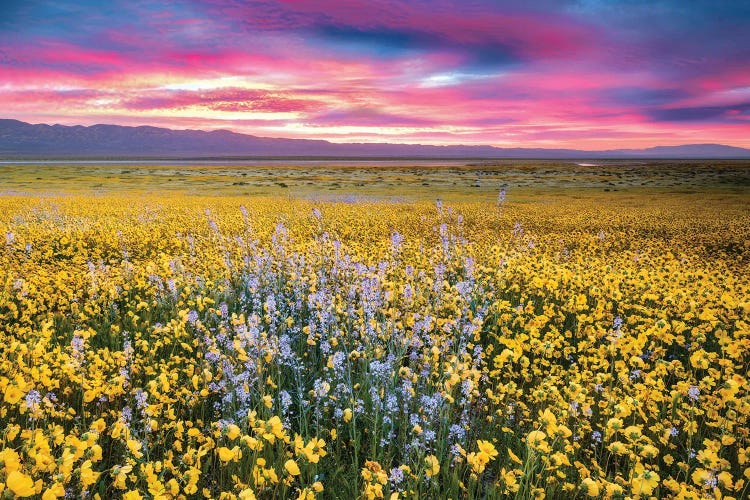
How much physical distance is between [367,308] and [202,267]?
6.60 metres

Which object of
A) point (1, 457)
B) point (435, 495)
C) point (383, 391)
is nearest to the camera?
point (1, 457)

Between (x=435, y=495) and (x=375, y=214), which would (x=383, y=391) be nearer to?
(x=435, y=495)

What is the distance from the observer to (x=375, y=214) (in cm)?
2569

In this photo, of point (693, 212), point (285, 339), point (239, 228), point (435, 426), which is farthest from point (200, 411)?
point (693, 212)

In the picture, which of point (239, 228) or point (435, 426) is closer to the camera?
point (435, 426)

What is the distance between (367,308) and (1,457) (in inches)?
164

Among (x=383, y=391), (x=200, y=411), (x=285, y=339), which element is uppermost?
(x=285, y=339)

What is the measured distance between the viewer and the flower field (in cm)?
330

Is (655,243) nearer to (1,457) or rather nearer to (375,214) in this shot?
(375,214)

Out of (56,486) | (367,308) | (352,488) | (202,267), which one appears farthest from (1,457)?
(202,267)

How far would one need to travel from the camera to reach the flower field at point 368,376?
10.8ft

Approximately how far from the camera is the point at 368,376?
496cm

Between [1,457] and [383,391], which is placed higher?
[1,457]

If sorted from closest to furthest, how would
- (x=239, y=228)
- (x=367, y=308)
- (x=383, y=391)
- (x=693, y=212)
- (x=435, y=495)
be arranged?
(x=435, y=495) → (x=383, y=391) → (x=367, y=308) → (x=239, y=228) → (x=693, y=212)
